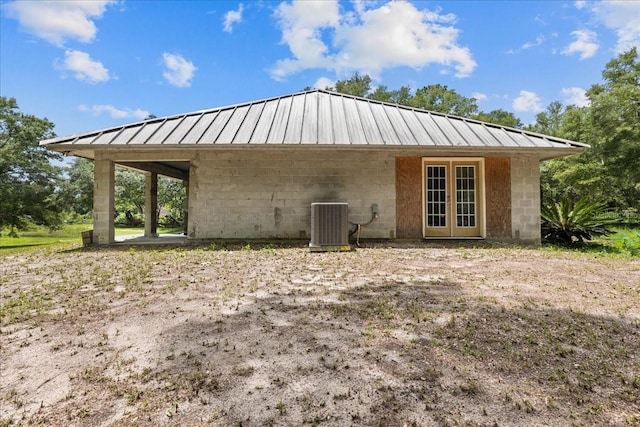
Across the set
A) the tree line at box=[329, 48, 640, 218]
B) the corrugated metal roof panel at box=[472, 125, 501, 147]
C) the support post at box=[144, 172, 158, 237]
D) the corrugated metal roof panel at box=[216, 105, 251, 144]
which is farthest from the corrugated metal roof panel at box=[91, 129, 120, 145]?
the tree line at box=[329, 48, 640, 218]

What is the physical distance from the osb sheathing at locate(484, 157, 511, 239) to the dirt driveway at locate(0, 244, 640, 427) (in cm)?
364

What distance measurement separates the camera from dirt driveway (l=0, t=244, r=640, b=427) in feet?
6.09

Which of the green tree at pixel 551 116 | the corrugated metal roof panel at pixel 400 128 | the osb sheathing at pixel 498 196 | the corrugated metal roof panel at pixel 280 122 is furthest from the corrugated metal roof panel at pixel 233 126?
the green tree at pixel 551 116

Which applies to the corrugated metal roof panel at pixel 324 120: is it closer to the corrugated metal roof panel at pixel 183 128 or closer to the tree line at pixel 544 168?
the corrugated metal roof panel at pixel 183 128

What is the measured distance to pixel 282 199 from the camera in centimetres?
830

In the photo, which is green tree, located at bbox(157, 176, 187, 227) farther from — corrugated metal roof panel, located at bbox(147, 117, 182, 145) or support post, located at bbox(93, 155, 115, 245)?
support post, located at bbox(93, 155, 115, 245)

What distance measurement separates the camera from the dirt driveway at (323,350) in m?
1.86

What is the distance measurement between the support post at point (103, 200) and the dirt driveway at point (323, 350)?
356cm

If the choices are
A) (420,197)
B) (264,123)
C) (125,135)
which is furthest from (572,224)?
(125,135)

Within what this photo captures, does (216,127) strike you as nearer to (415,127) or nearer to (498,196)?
(415,127)

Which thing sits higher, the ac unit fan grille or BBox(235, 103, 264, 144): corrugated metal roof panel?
BBox(235, 103, 264, 144): corrugated metal roof panel

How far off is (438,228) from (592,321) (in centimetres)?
577

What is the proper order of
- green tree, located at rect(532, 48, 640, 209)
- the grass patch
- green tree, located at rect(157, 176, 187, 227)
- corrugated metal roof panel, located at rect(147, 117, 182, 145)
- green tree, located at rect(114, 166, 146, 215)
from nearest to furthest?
corrugated metal roof panel, located at rect(147, 117, 182, 145) → the grass patch → green tree, located at rect(532, 48, 640, 209) → green tree, located at rect(157, 176, 187, 227) → green tree, located at rect(114, 166, 146, 215)

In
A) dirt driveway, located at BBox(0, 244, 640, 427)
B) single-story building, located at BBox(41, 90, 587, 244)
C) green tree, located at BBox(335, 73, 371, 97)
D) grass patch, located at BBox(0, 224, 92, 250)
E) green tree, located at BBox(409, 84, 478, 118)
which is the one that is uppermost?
green tree, located at BBox(335, 73, 371, 97)
